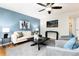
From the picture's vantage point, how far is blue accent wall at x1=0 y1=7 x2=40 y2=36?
5.08 ft

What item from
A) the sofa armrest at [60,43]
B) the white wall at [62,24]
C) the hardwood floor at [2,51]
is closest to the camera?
the hardwood floor at [2,51]

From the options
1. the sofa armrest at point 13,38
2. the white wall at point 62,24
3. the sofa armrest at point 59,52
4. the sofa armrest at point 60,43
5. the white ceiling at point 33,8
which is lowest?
the sofa armrest at point 59,52

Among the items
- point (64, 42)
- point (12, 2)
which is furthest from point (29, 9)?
point (64, 42)

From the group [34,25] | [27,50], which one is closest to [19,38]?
[27,50]

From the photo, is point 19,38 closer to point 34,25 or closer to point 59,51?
point 34,25

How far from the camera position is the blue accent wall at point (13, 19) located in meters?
1.55

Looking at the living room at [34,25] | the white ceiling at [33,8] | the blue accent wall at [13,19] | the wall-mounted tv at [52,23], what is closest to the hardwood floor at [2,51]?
the living room at [34,25]

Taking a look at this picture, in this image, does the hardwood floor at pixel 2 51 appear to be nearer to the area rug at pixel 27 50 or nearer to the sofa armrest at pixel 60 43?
the area rug at pixel 27 50

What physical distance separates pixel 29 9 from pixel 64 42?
37.2 inches

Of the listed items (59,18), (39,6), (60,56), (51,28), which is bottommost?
(60,56)

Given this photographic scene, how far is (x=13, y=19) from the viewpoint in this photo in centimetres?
161

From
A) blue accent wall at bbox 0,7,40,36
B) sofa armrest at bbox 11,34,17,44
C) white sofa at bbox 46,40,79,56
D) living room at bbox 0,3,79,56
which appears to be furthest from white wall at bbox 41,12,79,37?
sofa armrest at bbox 11,34,17,44

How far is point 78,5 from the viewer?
1559 mm

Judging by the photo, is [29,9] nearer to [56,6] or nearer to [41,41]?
[56,6]
